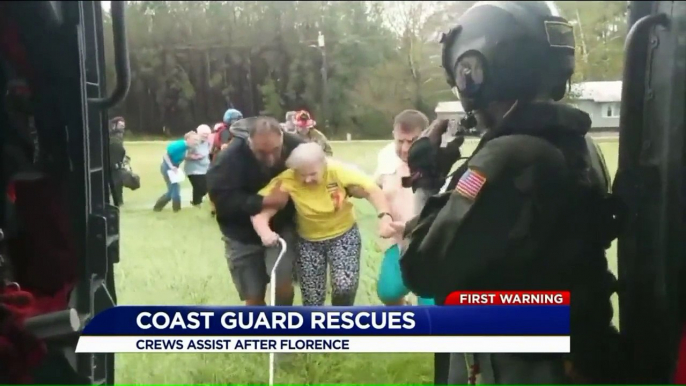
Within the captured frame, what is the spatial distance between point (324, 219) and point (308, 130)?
270 mm

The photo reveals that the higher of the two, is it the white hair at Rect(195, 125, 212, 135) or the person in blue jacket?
the white hair at Rect(195, 125, 212, 135)

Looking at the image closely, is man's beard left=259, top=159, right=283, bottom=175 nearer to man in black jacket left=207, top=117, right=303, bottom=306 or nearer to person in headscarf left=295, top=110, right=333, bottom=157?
man in black jacket left=207, top=117, right=303, bottom=306

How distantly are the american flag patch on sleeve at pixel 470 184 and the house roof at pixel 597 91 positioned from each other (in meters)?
0.37

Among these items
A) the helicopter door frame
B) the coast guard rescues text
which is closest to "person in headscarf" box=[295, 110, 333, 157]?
the coast guard rescues text

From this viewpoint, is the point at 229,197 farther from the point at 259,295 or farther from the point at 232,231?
the point at 259,295

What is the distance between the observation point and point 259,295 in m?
2.11

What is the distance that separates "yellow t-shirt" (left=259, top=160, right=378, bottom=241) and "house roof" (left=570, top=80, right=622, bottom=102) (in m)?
0.66

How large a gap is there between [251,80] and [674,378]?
62.9 inches

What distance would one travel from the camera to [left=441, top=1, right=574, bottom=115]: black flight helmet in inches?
79.4

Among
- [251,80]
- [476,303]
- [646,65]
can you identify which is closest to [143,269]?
[251,80]

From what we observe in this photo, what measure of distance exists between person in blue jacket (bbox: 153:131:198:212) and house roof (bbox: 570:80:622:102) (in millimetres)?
1137

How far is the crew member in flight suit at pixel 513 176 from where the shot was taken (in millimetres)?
2018

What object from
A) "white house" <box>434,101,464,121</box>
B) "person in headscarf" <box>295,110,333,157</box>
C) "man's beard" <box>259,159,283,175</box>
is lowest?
"man's beard" <box>259,159,283,175</box>

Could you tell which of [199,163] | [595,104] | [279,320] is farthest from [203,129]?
[595,104]
